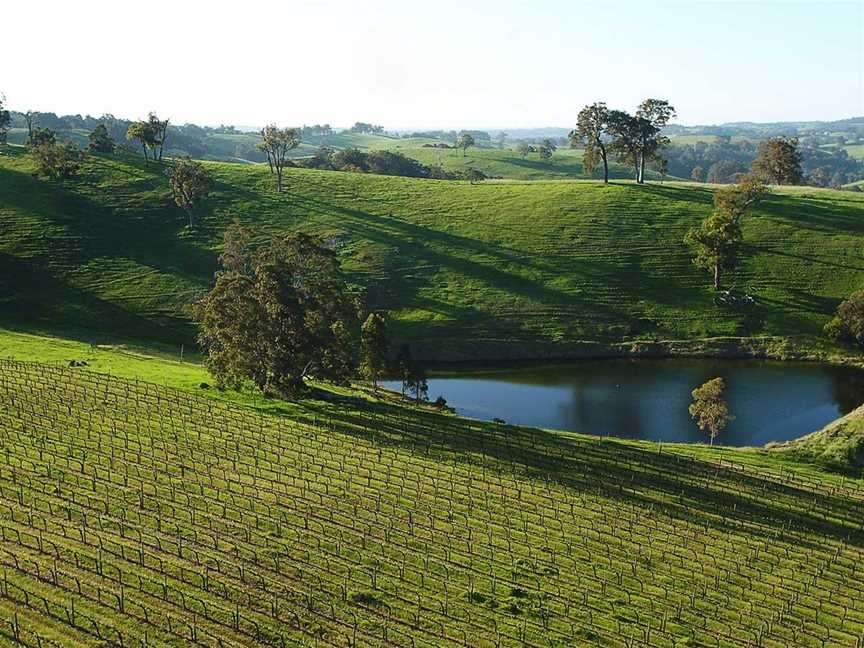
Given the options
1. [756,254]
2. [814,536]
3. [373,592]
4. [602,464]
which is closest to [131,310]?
[602,464]

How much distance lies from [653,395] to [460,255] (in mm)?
53720

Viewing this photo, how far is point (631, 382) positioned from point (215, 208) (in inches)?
3743

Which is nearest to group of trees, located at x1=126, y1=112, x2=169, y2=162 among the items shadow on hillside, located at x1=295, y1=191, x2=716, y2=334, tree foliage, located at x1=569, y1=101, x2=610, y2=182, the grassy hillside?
the grassy hillside

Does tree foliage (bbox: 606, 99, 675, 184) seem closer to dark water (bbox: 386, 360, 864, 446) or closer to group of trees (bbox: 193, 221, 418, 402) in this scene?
dark water (bbox: 386, 360, 864, 446)

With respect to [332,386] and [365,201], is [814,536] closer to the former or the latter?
[332,386]

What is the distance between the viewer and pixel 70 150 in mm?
165125

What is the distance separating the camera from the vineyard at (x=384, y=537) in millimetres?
34000

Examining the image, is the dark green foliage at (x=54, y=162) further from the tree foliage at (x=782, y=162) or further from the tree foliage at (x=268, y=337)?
the tree foliage at (x=782, y=162)

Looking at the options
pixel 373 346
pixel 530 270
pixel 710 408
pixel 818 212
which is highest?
pixel 818 212

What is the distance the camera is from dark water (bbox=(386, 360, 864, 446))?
8300cm

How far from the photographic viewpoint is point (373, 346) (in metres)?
80.5

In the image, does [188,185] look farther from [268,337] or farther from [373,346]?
[268,337]

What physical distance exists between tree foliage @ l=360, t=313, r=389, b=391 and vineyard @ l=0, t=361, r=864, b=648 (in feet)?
48.9

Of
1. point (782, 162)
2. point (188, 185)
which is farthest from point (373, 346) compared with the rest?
Result: point (782, 162)
